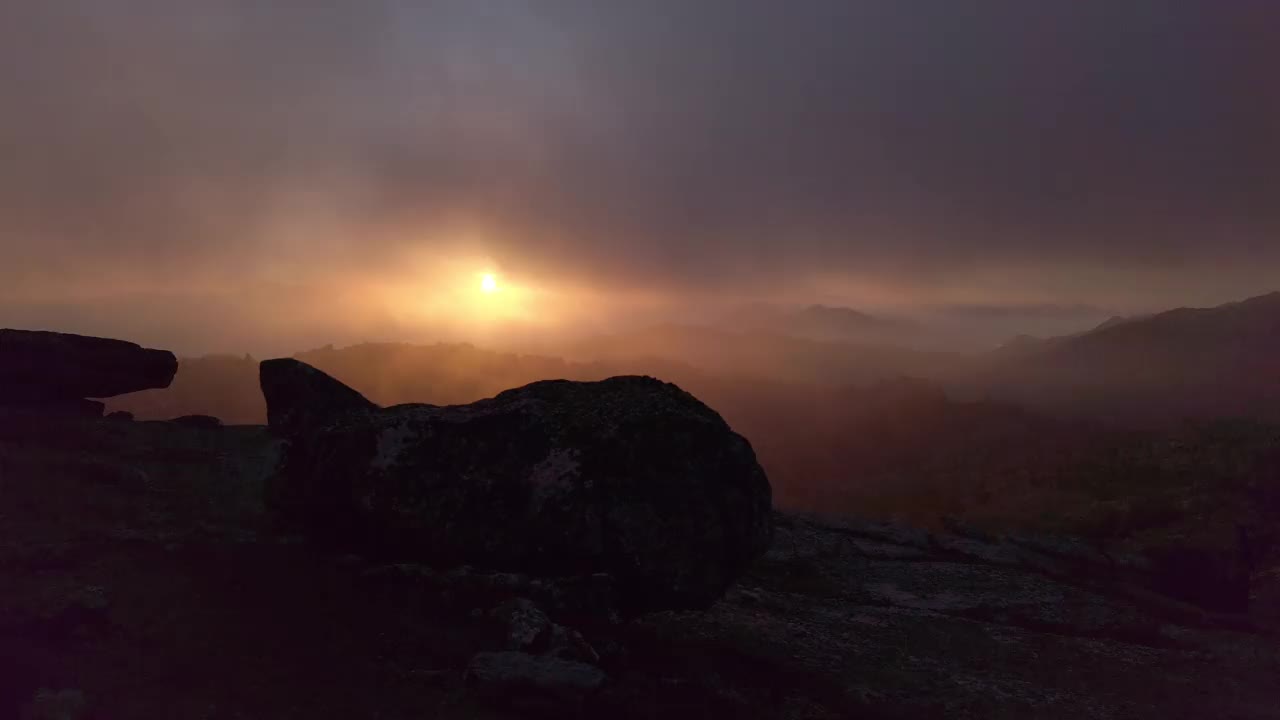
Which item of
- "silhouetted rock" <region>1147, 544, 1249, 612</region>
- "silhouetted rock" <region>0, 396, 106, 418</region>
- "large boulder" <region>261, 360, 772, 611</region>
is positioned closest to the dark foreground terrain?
"large boulder" <region>261, 360, 772, 611</region>

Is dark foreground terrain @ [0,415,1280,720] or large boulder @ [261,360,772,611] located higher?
large boulder @ [261,360,772,611]

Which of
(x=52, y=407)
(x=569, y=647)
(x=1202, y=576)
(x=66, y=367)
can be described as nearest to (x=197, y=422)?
(x=52, y=407)

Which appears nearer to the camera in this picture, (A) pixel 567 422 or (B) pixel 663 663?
(B) pixel 663 663

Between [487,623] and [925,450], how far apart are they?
114564 millimetres

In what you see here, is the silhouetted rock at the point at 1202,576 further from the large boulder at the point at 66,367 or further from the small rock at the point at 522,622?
the large boulder at the point at 66,367

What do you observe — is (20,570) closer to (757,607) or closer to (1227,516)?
(757,607)

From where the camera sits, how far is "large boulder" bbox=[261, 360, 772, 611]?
44.4 feet

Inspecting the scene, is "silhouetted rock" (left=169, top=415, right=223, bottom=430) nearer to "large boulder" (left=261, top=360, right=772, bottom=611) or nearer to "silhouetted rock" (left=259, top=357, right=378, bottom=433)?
"silhouetted rock" (left=259, top=357, right=378, bottom=433)

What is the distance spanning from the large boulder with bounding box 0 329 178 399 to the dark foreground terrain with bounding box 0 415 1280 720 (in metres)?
2.68

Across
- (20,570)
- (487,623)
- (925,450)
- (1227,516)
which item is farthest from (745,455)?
(925,450)

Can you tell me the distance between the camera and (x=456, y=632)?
12.3 metres

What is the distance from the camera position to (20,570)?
12250mm

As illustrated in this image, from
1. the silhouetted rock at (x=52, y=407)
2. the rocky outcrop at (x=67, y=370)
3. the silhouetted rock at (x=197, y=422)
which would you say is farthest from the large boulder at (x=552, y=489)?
the rocky outcrop at (x=67, y=370)

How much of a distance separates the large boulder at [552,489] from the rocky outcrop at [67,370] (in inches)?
605
